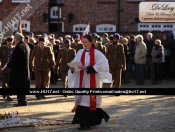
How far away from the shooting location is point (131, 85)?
19.5 meters

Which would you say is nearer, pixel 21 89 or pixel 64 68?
pixel 21 89

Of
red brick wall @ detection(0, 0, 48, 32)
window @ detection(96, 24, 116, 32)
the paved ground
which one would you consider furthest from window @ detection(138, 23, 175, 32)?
the paved ground

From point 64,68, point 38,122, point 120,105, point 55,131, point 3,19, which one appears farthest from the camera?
point 3,19

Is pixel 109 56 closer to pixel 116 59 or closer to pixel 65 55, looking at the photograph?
pixel 116 59

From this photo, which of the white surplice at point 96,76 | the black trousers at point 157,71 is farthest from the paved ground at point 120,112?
the black trousers at point 157,71

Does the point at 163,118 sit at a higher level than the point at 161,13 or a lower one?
lower

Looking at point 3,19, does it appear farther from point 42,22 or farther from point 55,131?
point 55,131

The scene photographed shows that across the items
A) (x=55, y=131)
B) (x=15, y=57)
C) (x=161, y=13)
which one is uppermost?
(x=161, y=13)

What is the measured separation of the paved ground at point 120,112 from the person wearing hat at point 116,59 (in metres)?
0.68

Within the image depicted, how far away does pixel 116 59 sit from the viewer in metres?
16.4

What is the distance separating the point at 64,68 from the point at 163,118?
15.2 feet

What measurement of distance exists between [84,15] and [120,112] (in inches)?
734

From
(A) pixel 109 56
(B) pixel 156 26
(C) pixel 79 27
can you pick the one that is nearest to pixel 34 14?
(C) pixel 79 27

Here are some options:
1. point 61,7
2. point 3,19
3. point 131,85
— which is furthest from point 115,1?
point 131,85
